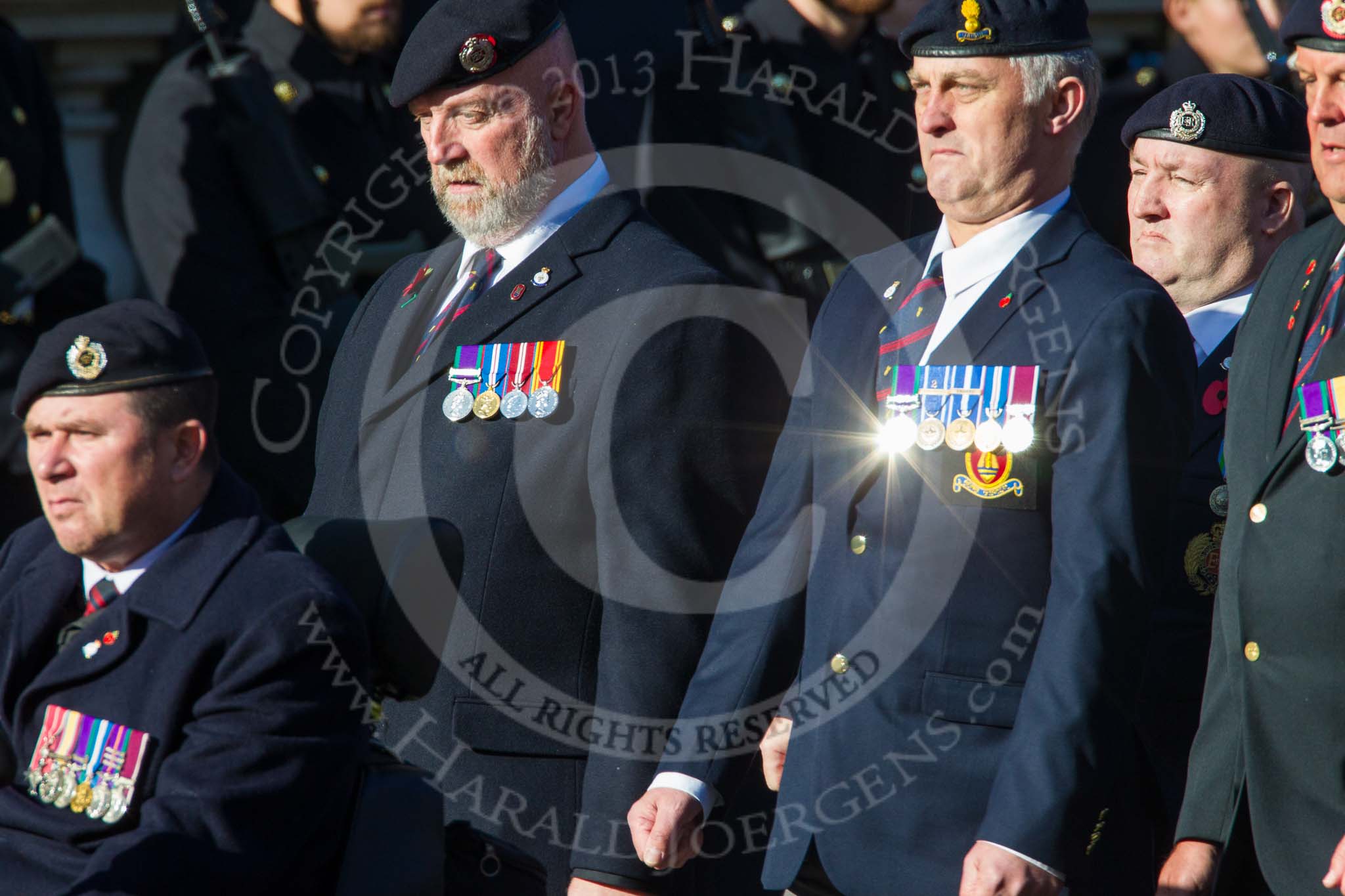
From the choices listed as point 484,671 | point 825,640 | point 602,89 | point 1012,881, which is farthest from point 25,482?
point 1012,881

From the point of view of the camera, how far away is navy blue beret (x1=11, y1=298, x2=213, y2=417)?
3568 millimetres

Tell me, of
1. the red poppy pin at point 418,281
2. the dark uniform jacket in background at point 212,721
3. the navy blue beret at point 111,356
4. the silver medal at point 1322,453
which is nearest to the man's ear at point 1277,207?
the silver medal at point 1322,453

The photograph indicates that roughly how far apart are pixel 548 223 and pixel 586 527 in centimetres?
67

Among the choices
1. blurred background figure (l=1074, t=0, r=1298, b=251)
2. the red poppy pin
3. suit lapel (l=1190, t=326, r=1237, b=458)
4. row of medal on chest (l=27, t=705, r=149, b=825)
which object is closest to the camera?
row of medal on chest (l=27, t=705, r=149, b=825)

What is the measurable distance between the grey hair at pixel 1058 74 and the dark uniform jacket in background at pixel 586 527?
2.61 ft

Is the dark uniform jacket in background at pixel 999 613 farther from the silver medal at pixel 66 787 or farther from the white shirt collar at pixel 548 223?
the silver medal at pixel 66 787

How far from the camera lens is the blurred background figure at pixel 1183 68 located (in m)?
5.41

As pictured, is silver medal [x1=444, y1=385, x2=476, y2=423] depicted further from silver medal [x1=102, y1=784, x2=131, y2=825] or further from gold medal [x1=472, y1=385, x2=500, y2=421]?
silver medal [x1=102, y1=784, x2=131, y2=825]

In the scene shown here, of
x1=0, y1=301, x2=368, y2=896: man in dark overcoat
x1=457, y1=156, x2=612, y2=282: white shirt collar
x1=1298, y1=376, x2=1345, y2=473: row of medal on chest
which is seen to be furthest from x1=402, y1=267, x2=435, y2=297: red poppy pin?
x1=1298, y1=376, x2=1345, y2=473: row of medal on chest

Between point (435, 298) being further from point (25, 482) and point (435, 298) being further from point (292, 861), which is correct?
point (25, 482)

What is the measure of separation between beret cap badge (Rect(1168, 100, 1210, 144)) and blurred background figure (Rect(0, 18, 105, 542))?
335 centimetres

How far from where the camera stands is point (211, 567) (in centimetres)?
349

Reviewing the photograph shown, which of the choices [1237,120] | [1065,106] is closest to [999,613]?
[1065,106]

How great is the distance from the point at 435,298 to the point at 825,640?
4.34 feet
